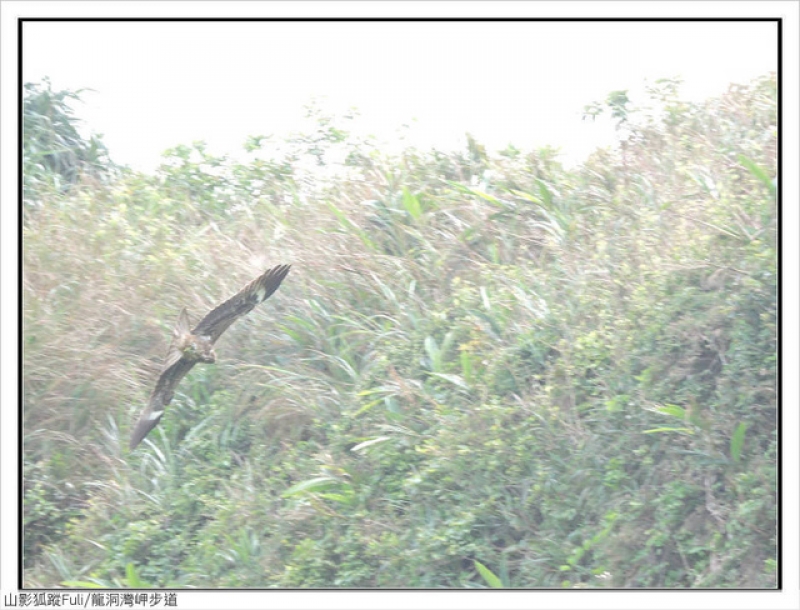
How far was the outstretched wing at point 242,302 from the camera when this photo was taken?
5.71 metres

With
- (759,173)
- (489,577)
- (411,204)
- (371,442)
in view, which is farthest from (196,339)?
(759,173)

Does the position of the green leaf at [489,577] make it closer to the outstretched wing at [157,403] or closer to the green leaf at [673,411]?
the green leaf at [673,411]

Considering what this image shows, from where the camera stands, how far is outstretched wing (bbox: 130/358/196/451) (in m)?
6.23

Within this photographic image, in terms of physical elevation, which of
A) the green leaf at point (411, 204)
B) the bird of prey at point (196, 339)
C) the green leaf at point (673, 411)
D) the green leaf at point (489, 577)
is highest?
the green leaf at point (411, 204)

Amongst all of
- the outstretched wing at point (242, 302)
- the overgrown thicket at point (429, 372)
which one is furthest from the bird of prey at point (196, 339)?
the overgrown thicket at point (429, 372)

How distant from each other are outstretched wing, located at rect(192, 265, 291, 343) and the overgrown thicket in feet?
2.23

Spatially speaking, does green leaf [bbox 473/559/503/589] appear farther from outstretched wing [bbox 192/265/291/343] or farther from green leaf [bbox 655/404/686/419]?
outstretched wing [bbox 192/265/291/343]

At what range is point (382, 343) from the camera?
6.59 m

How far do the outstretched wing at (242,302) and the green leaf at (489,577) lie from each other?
194cm

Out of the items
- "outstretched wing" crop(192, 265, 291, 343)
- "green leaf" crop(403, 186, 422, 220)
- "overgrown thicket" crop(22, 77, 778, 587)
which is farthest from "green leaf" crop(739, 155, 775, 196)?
"outstretched wing" crop(192, 265, 291, 343)

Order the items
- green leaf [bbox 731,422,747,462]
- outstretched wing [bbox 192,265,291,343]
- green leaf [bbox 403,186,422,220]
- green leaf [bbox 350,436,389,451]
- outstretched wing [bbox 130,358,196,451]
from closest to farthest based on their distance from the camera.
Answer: green leaf [bbox 731,422,747,462]
outstretched wing [bbox 192,265,291,343]
green leaf [bbox 350,436,389,451]
outstretched wing [bbox 130,358,196,451]
green leaf [bbox 403,186,422,220]

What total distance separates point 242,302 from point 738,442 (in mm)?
2883

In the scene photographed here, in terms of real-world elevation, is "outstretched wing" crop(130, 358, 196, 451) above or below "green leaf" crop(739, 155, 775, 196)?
below

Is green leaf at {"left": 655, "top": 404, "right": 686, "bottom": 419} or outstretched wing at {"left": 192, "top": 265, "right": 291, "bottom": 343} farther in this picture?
outstretched wing at {"left": 192, "top": 265, "right": 291, "bottom": 343}
